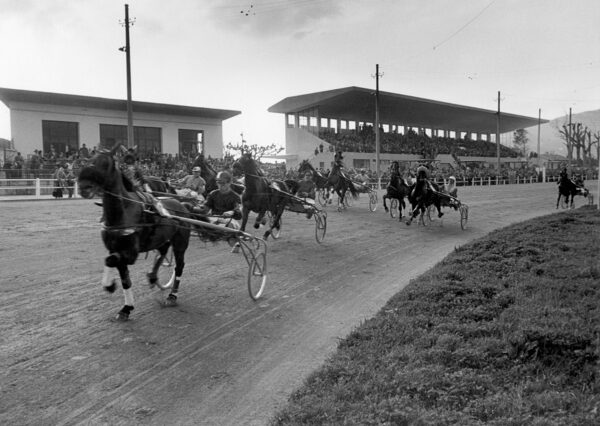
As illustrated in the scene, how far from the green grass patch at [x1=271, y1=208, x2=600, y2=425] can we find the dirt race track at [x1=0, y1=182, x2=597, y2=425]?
1.73 ft

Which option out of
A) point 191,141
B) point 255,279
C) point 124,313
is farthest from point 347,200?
point 191,141

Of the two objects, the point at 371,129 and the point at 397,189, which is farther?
the point at 371,129

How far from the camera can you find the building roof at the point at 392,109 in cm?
5159

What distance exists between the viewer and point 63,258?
374 inches

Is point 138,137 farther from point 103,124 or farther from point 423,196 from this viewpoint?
point 423,196

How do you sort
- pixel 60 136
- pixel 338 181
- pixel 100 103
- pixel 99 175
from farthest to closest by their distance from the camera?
pixel 100 103 < pixel 60 136 < pixel 338 181 < pixel 99 175

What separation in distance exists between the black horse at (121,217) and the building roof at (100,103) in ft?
99.0

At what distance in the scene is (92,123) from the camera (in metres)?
34.8

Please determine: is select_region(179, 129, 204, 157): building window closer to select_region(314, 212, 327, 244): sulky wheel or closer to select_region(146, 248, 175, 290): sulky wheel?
select_region(314, 212, 327, 244): sulky wheel

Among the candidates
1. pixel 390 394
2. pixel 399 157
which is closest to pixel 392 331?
pixel 390 394

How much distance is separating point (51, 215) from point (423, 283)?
→ 12.5m

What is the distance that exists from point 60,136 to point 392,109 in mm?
37177

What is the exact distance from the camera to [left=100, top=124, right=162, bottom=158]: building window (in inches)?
1388

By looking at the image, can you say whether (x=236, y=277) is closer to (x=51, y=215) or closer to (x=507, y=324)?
(x=507, y=324)
